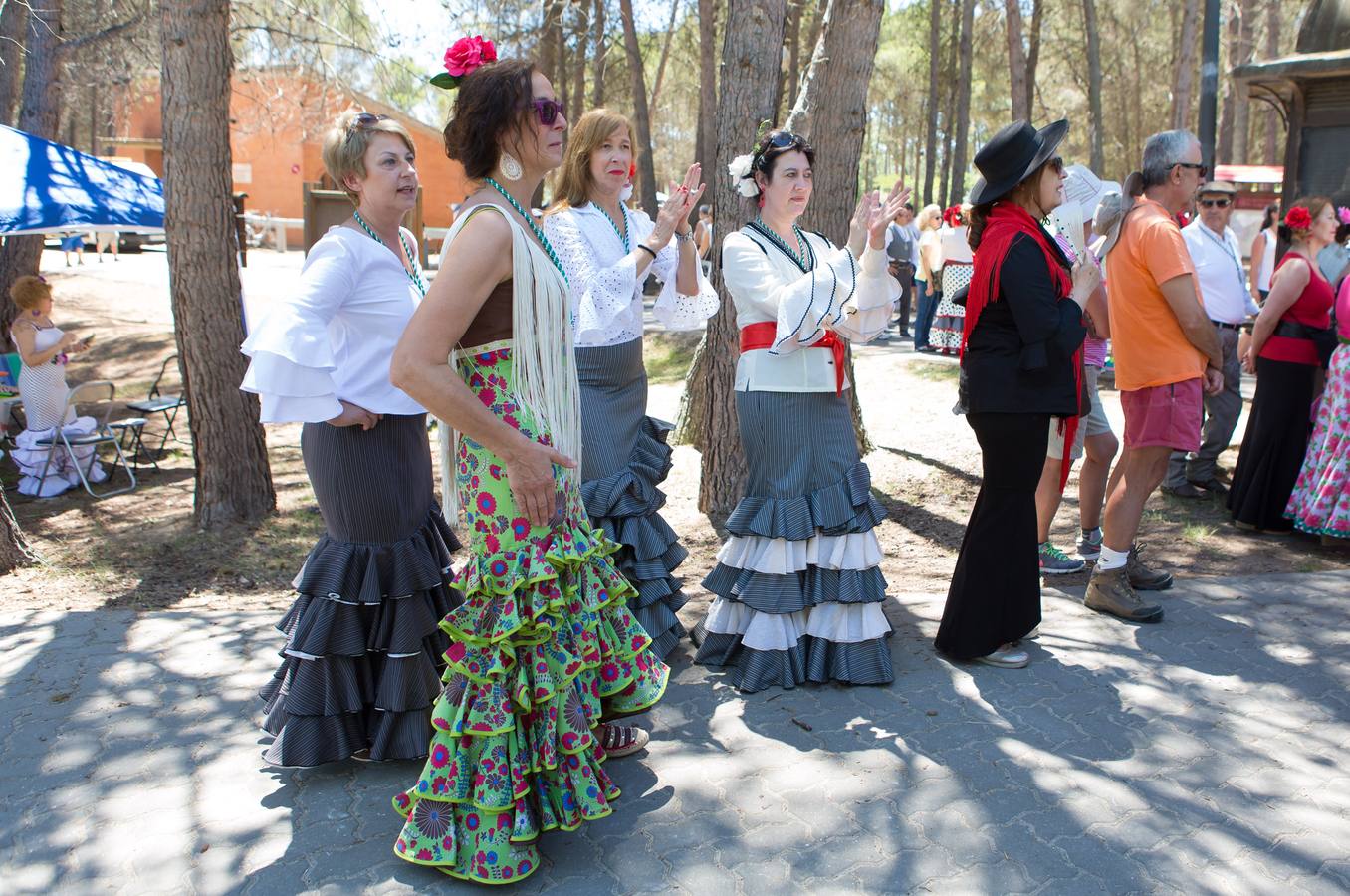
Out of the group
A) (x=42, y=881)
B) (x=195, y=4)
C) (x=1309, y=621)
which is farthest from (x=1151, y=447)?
(x=195, y=4)

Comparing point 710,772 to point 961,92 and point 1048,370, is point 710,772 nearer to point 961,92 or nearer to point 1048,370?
point 1048,370

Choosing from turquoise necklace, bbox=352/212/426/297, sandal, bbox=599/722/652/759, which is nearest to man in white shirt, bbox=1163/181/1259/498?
sandal, bbox=599/722/652/759

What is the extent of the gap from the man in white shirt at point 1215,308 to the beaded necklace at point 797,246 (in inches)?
156

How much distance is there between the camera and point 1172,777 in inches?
136

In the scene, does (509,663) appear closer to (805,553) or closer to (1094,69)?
(805,553)

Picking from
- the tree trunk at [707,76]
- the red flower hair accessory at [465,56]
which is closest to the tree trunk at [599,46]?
the tree trunk at [707,76]

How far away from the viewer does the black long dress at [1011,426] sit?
152 inches

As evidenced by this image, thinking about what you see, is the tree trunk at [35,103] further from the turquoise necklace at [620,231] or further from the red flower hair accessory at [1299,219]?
the red flower hair accessory at [1299,219]

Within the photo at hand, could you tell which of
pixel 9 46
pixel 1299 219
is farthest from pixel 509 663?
pixel 9 46

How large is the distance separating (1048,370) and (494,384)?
87.9 inches

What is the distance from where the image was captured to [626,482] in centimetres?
426

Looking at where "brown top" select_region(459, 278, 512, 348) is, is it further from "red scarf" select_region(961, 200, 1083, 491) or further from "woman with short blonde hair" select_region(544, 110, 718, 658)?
"red scarf" select_region(961, 200, 1083, 491)

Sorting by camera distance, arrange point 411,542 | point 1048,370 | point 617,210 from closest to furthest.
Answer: point 411,542
point 1048,370
point 617,210

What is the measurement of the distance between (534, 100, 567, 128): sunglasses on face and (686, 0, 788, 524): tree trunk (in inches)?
139
